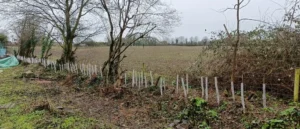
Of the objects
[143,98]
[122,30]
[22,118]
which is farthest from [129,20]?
[22,118]

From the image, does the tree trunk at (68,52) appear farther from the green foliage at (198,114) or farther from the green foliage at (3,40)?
the green foliage at (3,40)

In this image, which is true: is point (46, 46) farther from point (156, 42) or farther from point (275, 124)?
point (275, 124)

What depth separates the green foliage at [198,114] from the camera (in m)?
4.16

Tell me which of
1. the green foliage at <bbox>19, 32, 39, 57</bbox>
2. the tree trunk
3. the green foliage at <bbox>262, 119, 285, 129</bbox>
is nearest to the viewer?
the green foliage at <bbox>262, 119, 285, 129</bbox>

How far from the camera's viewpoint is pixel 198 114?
14.4 feet

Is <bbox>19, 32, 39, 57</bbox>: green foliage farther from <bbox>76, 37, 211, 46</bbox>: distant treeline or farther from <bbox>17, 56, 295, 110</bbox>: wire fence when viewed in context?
<bbox>17, 56, 295, 110</bbox>: wire fence

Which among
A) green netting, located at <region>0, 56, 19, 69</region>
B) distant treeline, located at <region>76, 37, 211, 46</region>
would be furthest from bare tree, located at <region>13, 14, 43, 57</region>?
distant treeline, located at <region>76, 37, 211, 46</region>

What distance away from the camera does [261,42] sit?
253 inches

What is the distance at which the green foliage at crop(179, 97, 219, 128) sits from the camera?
416cm

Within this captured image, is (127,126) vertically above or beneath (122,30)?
beneath

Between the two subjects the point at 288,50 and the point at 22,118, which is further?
the point at 288,50

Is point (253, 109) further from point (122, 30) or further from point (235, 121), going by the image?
point (122, 30)

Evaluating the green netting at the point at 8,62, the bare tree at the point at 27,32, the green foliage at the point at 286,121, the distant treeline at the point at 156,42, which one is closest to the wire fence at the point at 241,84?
the green foliage at the point at 286,121

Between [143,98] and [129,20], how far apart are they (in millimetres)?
3476
